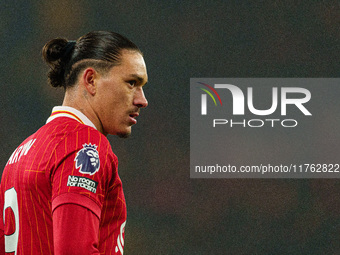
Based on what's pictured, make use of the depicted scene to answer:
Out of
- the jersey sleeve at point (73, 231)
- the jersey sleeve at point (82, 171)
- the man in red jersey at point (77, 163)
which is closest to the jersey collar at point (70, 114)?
the man in red jersey at point (77, 163)

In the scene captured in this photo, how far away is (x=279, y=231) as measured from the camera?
321 cm

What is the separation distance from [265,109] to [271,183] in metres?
0.53

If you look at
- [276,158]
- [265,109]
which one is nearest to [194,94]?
[265,109]

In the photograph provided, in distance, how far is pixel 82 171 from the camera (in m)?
0.87

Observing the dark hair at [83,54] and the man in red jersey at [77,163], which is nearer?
the man in red jersey at [77,163]

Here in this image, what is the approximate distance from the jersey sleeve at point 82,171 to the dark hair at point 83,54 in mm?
239

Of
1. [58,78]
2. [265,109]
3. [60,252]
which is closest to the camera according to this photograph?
[60,252]

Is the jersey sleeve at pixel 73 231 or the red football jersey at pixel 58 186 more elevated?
the red football jersey at pixel 58 186

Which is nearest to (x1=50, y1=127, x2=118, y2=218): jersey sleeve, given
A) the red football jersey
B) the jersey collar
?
the red football jersey

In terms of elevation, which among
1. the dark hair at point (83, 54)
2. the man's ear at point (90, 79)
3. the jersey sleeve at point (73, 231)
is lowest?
the jersey sleeve at point (73, 231)

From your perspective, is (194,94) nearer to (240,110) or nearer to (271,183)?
(240,110)

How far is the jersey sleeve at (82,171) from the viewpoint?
0.85 metres

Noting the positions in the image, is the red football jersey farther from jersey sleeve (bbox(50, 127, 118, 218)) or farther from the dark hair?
the dark hair

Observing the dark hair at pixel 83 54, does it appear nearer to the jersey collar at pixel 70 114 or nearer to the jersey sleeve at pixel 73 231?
the jersey collar at pixel 70 114
